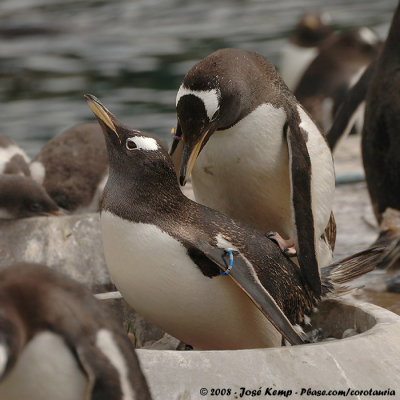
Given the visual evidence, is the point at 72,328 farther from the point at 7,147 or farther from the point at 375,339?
the point at 7,147

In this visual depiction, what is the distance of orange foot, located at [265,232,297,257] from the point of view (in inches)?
138

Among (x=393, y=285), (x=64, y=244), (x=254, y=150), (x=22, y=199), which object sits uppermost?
(x=254, y=150)

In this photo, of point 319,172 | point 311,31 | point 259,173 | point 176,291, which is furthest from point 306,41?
point 176,291

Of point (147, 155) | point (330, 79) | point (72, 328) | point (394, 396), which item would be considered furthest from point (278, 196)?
point (330, 79)

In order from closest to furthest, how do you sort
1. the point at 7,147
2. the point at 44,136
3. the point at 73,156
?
the point at 73,156 < the point at 7,147 < the point at 44,136

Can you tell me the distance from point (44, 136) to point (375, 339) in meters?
8.63

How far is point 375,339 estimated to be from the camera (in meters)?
3.04

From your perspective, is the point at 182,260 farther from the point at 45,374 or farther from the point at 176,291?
the point at 45,374

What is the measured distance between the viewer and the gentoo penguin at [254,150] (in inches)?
136

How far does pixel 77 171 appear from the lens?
5832 mm

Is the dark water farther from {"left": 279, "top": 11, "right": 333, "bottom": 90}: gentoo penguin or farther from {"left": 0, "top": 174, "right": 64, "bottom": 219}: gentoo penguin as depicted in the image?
{"left": 0, "top": 174, "right": 64, "bottom": 219}: gentoo penguin

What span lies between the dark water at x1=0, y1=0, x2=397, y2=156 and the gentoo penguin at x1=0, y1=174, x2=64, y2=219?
540 cm

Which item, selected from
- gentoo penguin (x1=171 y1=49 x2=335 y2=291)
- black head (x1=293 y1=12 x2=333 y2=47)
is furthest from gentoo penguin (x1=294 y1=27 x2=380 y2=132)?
gentoo penguin (x1=171 y1=49 x2=335 y2=291)

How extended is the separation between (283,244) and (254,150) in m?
0.35
